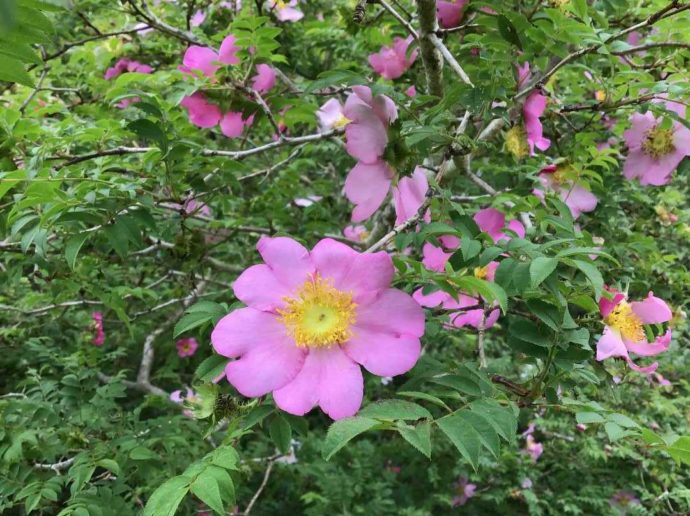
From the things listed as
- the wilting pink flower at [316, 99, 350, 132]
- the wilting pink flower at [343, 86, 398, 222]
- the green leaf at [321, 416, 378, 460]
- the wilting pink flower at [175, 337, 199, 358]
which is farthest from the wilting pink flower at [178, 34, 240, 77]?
the wilting pink flower at [175, 337, 199, 358]

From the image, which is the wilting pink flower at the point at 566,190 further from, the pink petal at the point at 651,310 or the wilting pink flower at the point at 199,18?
the wilting pink flower at the point at 199,18

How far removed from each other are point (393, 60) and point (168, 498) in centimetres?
134

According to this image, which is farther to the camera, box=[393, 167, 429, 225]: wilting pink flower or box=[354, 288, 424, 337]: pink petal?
A: box=[393, 167, 429, 225]: wilting pink flower

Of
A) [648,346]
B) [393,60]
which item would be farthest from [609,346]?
[393,60]

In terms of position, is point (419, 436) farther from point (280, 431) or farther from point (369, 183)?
point (369, 183)

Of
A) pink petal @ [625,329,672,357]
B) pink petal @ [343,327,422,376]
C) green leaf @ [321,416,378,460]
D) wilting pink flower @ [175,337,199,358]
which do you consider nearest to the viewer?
green leaf @ [321,416,378,460]

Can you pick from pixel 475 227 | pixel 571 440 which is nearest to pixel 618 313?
pixel 475 227

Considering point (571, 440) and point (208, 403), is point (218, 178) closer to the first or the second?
point (208, 403)

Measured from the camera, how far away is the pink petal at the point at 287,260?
2.87 ft

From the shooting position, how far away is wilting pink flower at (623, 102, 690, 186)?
1.43m

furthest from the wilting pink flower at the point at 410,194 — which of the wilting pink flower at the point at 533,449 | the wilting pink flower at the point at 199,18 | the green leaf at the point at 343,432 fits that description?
the wilting pink flower at the point at 533,449

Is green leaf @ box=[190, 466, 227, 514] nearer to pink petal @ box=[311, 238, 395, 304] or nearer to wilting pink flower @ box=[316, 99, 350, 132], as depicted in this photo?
pink petal @ box=[311, 238, 395, 304]

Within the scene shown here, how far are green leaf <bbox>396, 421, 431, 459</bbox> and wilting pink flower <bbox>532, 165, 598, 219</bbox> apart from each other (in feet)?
2.56

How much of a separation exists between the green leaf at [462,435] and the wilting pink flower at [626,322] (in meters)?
0.40
